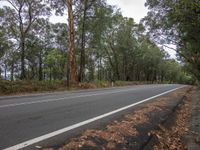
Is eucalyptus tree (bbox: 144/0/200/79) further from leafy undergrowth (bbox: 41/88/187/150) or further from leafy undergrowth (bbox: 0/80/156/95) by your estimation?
leafy undergrowth (bbox: 0/80/156/95)

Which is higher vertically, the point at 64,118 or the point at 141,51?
the point at 141,51

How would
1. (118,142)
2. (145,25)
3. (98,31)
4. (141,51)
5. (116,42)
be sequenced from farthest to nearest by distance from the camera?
(141,51) → (116,42) → (98,31) → (145,25) → (118,142)

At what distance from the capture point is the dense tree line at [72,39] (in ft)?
107

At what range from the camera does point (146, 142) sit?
635 cm

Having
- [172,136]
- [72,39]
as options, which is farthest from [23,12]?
[172,136]

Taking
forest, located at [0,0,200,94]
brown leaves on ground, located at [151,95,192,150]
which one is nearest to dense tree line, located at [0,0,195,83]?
forest, located at [0,0,200,94]

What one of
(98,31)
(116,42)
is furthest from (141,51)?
(98,31)

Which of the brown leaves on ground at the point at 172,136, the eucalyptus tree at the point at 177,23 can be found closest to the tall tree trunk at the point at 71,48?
the eucalyptus tree at the point at 177,23

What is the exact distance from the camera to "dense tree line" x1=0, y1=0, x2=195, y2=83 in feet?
107

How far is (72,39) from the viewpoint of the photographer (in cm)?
2964

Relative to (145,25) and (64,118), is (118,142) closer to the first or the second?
(64,118)

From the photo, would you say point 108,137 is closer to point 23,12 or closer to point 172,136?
point 172,136

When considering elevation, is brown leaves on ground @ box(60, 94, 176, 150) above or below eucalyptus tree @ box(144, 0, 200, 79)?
below

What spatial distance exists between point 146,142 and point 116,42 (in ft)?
170
